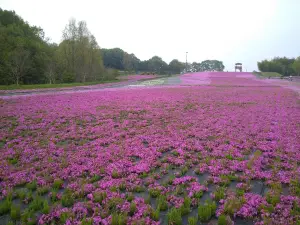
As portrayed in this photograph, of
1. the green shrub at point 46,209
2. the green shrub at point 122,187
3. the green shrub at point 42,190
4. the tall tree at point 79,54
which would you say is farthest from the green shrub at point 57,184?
the tall tree at point 79,54

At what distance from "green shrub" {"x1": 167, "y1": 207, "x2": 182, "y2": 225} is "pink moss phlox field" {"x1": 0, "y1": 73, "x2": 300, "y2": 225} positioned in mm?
268

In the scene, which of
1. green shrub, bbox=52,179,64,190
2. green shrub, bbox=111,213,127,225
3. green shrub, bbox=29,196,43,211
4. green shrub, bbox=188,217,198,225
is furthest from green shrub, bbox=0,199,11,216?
green shrub, bbox=188,217,198,225

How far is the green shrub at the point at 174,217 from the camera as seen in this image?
422 cm

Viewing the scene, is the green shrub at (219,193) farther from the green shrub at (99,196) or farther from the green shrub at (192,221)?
the green shrub at (99,196)

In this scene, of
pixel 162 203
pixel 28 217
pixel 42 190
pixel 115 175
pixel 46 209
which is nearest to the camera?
pixel 28 217

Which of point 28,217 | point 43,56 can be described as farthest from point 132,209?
point 43,56

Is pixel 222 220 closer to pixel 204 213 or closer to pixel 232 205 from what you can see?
pixel 204 213

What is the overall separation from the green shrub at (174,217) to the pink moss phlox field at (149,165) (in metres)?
0.27

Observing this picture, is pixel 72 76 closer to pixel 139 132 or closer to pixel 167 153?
pixel 139 132

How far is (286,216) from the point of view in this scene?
432 centimetres

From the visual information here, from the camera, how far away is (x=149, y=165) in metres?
6.88

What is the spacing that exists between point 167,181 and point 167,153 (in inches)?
89.1

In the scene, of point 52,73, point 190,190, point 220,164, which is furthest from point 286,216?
point 52,73

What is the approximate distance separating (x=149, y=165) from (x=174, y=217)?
8.68ft
